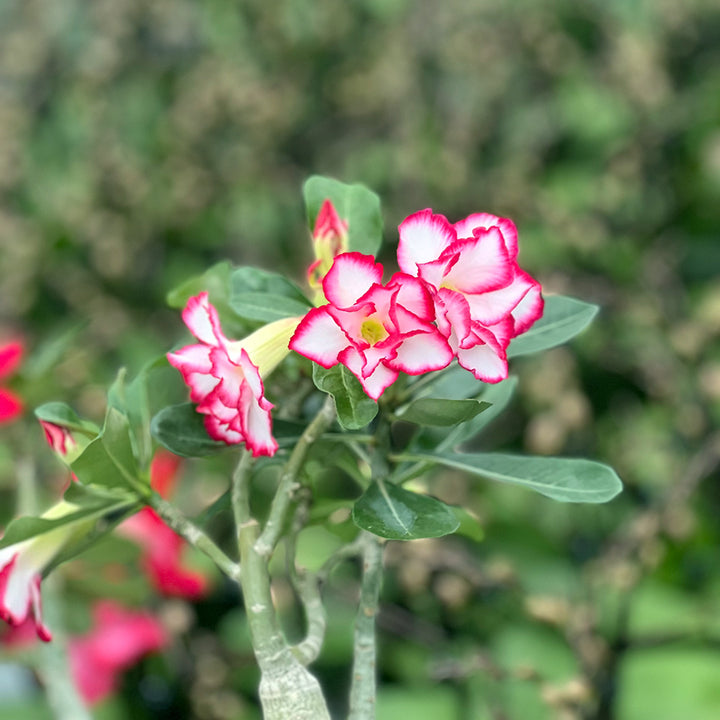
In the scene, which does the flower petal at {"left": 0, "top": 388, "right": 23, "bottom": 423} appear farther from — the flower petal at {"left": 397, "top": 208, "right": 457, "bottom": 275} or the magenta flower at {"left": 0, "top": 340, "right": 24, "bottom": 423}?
the flower petal at {"left": 397, "top": 208, "right": 457, "bottom": 275}

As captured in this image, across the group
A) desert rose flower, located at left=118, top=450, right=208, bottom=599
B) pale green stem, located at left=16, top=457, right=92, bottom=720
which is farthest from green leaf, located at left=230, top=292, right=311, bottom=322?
desert rose flower, located at left=118, top=450, right=208, bottom=599

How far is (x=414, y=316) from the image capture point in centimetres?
32

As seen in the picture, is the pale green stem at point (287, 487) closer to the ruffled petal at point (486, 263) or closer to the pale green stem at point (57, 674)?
the ruffled petal at point (486, 263)

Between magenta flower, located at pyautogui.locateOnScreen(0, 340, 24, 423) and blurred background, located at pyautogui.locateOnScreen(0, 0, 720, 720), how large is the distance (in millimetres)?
321

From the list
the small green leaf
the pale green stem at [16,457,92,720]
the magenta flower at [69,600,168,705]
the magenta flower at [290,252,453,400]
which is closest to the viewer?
the magenta flower at [290,252,453,400]

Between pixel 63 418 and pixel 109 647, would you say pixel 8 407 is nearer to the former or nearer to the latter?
pixel 63 418

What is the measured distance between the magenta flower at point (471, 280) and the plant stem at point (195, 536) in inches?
4.3

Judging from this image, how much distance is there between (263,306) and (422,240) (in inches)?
4.0

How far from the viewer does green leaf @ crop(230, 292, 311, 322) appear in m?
0.40

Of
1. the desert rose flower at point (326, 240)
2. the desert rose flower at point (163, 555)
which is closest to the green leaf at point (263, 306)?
the desert rose flower at point (326, 240)

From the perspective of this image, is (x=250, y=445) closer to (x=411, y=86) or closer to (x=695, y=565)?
(x=695, y=565)

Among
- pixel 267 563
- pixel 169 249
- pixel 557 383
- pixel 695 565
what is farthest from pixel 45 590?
pixel 169 249

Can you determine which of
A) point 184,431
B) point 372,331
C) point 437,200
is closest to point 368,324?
point 372,331

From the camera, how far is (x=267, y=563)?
0.34 m
